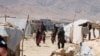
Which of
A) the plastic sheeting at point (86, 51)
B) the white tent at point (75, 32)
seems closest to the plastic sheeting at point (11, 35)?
the plastic sheeting at point (86, 51)

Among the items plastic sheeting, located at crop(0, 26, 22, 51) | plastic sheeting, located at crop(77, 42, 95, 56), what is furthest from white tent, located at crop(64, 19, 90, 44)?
plastic sheeting, located at crop(0, 26, 22, 51)

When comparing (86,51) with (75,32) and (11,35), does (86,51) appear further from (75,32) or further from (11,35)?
(75,32)

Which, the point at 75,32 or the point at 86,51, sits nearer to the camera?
the point at 86,51

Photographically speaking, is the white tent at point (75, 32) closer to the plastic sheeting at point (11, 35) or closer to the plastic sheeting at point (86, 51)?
the plastic sheeting at point (86, 51)

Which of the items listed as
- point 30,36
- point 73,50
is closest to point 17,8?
point 30,36

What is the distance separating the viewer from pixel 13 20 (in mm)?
22703

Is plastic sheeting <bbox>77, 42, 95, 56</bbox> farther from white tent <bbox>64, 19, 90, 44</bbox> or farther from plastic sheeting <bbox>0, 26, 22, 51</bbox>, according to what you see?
white tent <bbox>64, 19, 90, 44</bbox>

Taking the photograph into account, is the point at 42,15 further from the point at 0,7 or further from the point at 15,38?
the point at 15,38

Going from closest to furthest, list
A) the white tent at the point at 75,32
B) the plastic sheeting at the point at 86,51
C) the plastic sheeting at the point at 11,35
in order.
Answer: the plastic sheeting at the point at 11,35 → the plastic sheeting at the point at 86,51 → the white tent at the point at 75,32

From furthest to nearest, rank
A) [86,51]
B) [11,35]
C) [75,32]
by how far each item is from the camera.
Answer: [75,32], [86,51], [11,35]

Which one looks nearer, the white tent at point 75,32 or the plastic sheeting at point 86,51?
the plastic sheeting at point 86,51

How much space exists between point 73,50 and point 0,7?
2596 inches

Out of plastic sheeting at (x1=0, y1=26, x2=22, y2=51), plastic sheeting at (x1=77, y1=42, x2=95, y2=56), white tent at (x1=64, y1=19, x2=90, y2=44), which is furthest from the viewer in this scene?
white tent at (x1=64, y1=19, x2=90, y2=44)

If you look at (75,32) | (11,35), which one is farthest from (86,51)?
(75,32)
